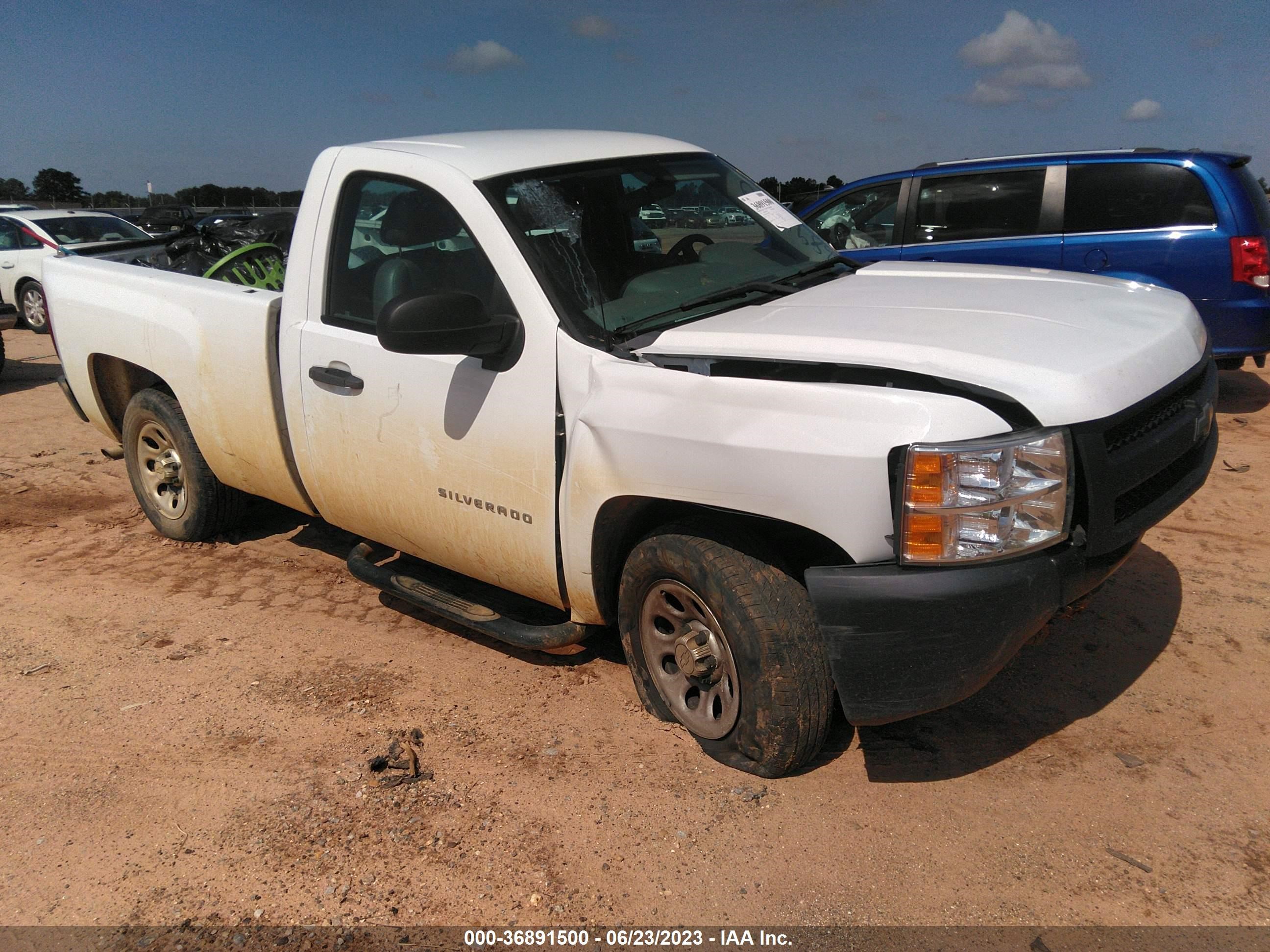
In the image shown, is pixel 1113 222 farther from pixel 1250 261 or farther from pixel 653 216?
pixel 653 216

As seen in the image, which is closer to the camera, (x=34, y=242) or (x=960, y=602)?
(x=960, y=602)

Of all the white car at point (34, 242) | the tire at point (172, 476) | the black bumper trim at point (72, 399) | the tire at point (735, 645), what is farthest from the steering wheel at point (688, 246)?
the white car at point (34, 242)

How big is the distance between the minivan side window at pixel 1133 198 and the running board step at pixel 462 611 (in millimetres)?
5627

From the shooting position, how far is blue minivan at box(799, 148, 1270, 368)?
682 centimetres

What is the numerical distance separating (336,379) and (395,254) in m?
0.53

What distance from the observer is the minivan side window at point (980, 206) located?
745 centimetres

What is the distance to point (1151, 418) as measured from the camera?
287 centimetres

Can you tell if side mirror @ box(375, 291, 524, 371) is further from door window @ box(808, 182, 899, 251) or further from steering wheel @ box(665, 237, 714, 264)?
door window @ box(808, 182, 899, 251)

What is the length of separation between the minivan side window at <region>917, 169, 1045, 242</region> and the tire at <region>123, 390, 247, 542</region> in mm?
5610

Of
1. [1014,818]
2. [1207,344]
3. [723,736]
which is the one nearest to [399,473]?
[723,736]

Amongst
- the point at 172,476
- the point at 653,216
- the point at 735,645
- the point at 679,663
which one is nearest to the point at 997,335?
the point at 735,645

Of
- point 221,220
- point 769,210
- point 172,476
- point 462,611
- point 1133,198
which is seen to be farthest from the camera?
point 221,220

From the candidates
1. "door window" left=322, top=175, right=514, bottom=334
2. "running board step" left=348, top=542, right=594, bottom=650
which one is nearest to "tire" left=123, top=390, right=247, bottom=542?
"running board step" left=348, top=542, right=594, bottom=650

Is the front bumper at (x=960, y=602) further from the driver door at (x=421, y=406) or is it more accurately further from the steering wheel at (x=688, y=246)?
the steering wheel at (x=688, y=246)
